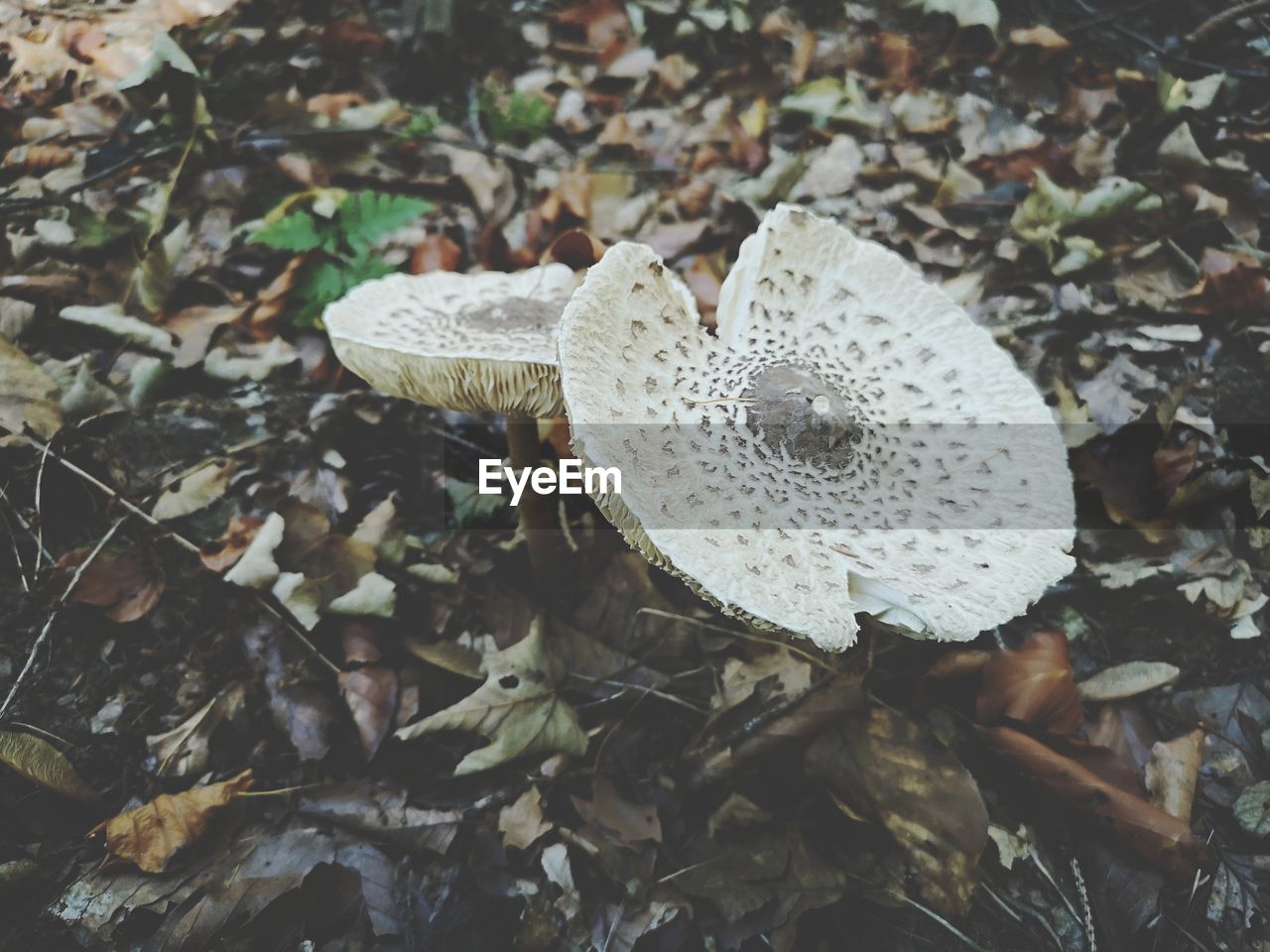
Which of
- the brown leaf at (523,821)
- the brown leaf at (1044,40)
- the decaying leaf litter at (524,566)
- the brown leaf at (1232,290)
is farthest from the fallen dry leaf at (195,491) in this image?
the brown leaf at (1044,40)

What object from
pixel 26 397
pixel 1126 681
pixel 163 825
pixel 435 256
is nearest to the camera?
pixel 163 825

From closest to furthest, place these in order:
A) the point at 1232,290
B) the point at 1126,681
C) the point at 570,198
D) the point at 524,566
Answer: the point at 1126,681, the point at 524,566, the point at 1232,290, the point at 570,198

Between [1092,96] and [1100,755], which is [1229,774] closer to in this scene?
[1100,755]

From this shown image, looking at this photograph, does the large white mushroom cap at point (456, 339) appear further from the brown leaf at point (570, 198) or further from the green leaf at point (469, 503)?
the brown leaf at point (570, 198)

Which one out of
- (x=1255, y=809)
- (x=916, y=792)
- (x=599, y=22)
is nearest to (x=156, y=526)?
(x=916, y=792)

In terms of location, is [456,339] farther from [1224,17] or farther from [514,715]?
[1224,17]

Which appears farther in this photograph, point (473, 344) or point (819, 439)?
point (473, 344)

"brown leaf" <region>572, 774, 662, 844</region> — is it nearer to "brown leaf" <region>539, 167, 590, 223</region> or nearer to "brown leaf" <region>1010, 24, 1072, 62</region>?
"brown leaf" <region>539, 167, 590, 223</region>

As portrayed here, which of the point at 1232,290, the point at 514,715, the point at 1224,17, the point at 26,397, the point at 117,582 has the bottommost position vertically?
the point at 514,715
